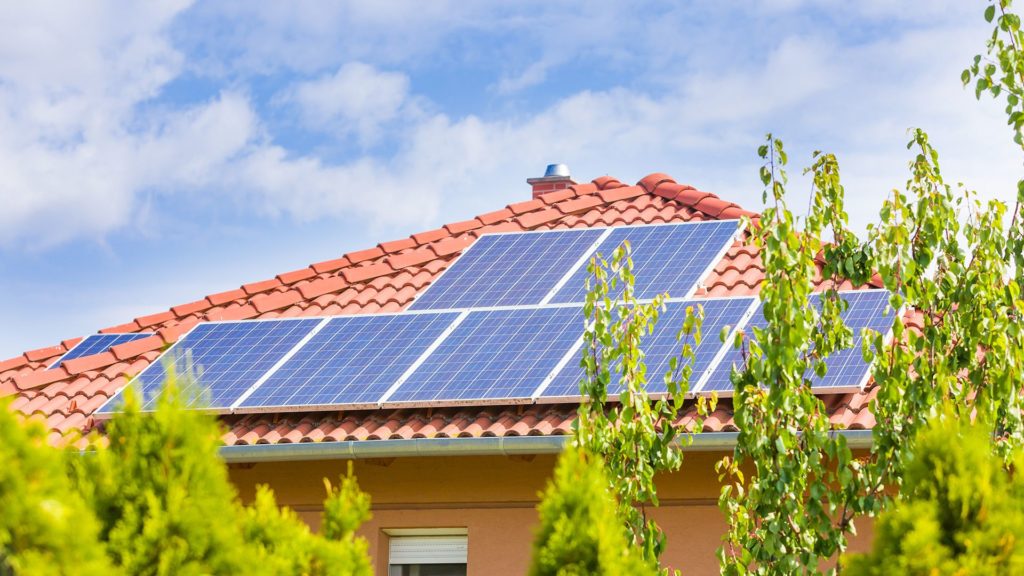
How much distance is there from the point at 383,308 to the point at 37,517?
8.71m

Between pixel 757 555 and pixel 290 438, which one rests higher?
pixel 290 438

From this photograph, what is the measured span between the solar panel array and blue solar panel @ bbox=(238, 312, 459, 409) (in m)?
0.01

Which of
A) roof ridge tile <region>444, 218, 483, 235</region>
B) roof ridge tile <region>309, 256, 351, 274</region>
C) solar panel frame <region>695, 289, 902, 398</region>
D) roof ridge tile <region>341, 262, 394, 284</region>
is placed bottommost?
solar panel frame <region>695, 289, 902, 398</region>

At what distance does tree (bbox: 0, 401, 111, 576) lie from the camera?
3930 millimetres

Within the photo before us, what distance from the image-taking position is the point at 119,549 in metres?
4.39

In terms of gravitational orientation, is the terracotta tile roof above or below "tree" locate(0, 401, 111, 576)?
above

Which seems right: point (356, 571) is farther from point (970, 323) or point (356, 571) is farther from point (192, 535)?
point (970, 323)

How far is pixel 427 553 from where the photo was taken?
10430mm

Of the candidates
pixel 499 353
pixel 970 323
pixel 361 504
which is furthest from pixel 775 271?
pixel 499 353

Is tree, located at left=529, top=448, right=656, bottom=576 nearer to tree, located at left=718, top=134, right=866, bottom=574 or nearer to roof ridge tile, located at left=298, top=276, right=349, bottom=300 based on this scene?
tree, located at left=718, top=134, right=866, bottom=574

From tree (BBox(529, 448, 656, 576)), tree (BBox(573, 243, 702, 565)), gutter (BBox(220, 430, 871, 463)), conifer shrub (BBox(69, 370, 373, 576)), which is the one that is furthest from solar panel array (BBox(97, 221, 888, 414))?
conifer shrub (BBox(69, 370, 373, 576))

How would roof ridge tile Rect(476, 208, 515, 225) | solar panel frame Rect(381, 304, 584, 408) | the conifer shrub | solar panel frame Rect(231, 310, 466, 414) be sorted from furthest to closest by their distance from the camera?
roof ridge tile Rect(476, 208, 515, 225) < solar panel frame Rect(231, 310, 466, 414) < solar panel frame Rect(381, 304, 584, 408) < the conifer shrub

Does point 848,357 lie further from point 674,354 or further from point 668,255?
point 668,255

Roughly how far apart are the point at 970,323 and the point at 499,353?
177 inches
